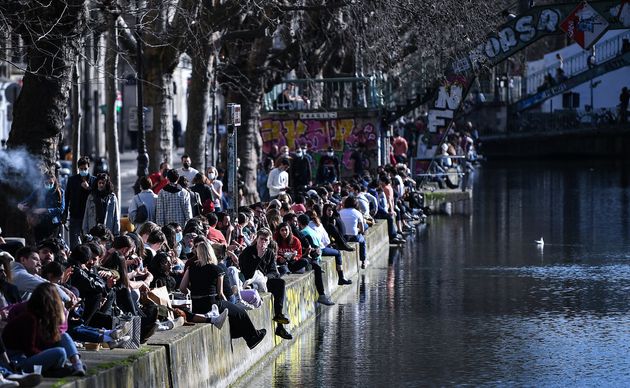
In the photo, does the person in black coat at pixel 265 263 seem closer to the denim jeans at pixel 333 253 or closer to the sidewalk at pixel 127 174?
the denim jeans at pixel 333 253

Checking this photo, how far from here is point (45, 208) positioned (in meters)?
20.2

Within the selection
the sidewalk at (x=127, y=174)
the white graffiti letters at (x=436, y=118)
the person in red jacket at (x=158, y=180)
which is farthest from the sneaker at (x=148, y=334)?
the white graffiti letters at (x=436, y=118)

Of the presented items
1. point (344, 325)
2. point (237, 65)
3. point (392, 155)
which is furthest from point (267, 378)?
point (392, 155)

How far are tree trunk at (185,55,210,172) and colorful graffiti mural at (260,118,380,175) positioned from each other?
12.0 meters

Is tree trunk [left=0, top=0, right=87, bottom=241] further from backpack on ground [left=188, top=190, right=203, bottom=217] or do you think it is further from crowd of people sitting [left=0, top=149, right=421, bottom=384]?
backpack on ground [left=188, top=190, right=203, bottom=217]

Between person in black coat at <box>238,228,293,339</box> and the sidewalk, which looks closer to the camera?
person in black coat at <box>238,228,293,339</box>

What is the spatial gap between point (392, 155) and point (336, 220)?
77.3 feet

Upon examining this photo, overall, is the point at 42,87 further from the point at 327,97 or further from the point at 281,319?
the point at 327,97

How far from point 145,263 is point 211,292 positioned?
34.4 inches

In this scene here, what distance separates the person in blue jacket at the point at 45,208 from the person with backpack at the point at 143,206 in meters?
1.58

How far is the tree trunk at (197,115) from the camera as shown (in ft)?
103

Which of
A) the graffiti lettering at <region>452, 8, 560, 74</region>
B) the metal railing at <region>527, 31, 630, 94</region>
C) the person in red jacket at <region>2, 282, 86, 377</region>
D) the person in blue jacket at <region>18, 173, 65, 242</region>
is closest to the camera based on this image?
the person in red jacket at <region>2, 282, 86, 377</region>

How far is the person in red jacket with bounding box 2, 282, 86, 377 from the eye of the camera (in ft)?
36.8

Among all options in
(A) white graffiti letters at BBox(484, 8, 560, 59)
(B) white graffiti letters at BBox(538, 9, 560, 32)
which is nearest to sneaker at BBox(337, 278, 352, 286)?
(A) white graffiti letters at BBox(484, 8, 560, 59)
